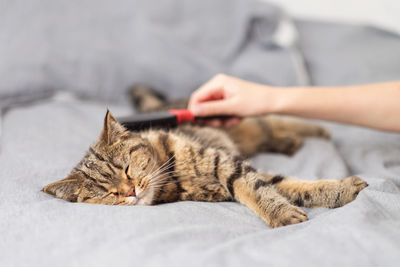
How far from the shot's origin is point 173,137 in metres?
1.37

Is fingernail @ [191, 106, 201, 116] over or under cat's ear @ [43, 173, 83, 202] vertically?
over

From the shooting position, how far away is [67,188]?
105 centimetres

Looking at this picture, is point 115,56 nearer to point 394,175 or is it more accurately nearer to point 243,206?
point 243,206

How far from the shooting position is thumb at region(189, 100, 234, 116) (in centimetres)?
139

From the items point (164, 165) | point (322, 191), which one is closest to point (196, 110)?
point (164, 165)

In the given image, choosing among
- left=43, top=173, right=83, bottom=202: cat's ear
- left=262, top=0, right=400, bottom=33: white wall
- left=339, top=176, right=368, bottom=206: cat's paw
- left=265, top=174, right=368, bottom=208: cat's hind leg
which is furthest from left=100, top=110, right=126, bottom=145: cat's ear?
left=262, top=0, right=400, bottom=33: white wall

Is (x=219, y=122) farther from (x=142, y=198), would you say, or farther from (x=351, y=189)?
(x=351, y=189)

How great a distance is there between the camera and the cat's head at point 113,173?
1089 mm

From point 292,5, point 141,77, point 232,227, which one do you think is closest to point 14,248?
point 232,227

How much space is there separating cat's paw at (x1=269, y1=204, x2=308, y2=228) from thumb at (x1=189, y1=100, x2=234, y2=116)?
21.5 inches

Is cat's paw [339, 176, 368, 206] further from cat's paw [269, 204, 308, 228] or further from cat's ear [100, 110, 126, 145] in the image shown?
cat's ear [100, 110, 126, 145]

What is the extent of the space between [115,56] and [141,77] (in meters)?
0.20

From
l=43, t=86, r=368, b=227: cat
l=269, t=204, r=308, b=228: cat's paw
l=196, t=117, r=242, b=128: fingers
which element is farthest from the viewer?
l=196, t=117, r=242, b=128: fingers

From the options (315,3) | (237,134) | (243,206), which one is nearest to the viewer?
(243,206)
